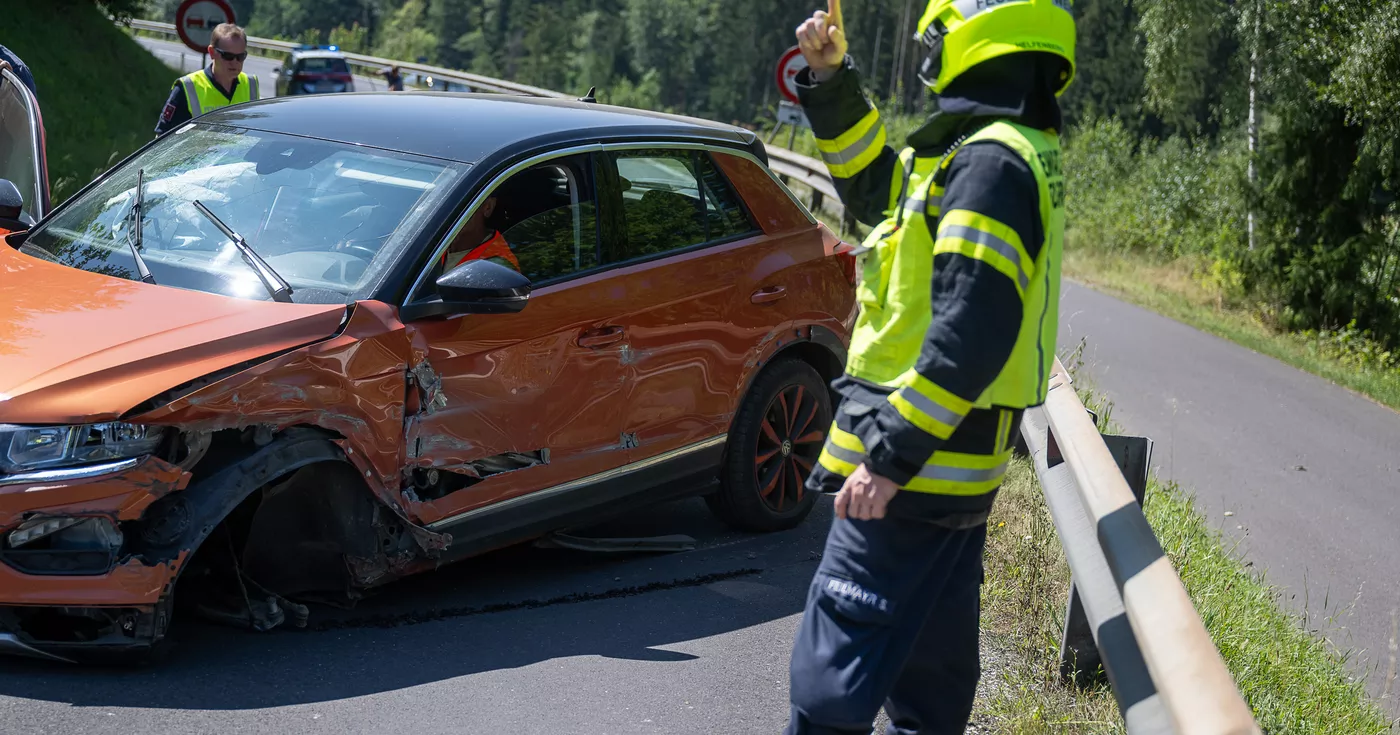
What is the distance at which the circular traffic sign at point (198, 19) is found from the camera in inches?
561

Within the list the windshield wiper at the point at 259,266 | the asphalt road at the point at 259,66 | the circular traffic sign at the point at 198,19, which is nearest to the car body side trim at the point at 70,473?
the windshield wiper at the point at 259,266

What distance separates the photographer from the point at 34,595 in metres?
3.96

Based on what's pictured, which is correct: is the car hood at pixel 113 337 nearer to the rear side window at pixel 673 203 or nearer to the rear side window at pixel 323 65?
the rear side window at pixel 673 203

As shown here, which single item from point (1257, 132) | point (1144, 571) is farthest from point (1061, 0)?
point (1257, 132)

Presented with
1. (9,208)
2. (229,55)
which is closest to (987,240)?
(9,208)

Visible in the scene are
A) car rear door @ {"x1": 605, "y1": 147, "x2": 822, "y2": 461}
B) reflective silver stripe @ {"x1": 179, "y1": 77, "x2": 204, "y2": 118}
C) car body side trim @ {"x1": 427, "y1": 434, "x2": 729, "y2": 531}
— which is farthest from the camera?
reflective silver stripe @ {"x1": 179, "y1": 77, "x2": 204, "y2": 118}

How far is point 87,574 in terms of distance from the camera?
399 cm

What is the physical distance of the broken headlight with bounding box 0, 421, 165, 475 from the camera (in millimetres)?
3916

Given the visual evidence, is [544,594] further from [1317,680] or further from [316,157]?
[1317,680]

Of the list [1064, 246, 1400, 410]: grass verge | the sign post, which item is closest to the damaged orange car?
the sign post

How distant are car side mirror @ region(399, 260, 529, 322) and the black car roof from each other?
66 centimetres

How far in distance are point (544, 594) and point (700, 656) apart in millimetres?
778

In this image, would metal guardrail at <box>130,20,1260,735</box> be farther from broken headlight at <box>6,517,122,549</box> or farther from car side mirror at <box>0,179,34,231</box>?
car side mirror at <box>0,179,34,231</box>

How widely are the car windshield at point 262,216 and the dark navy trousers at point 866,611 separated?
2279 mm
